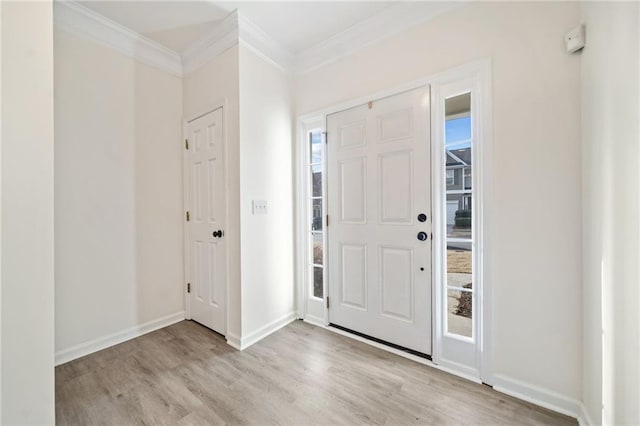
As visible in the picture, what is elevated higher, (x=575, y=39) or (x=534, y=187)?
(x=575, y=39)

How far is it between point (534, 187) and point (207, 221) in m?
2.66

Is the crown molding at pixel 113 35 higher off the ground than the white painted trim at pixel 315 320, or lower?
higher

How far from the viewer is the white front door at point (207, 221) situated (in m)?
2.39

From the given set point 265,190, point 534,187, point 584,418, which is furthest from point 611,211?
point 265,190

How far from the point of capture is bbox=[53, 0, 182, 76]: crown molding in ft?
6.52

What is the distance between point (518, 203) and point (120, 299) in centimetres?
328

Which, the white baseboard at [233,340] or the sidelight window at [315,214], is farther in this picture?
the sidelight window at [315,214]

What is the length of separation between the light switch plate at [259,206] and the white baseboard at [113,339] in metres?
1.50

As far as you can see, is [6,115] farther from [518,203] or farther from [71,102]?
[518,203]

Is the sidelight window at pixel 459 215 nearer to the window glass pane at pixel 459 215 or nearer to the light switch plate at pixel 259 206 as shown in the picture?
the window glass pane at pixel 459 215

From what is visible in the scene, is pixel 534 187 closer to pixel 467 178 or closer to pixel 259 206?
pixel 467 178

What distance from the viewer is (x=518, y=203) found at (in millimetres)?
1589

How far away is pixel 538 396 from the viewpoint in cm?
153

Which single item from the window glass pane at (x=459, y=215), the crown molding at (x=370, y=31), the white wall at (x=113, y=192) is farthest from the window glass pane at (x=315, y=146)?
the white wall at (x=113, y=192)
